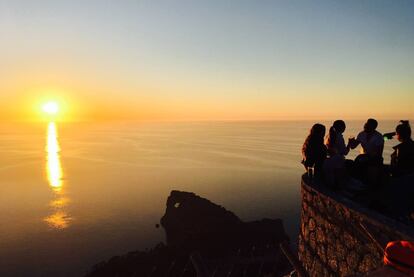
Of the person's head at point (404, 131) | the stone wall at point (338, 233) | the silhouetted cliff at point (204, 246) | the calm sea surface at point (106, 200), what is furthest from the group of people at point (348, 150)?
the calm sea surface at point (106, 200)

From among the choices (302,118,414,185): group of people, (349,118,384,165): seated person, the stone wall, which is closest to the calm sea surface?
the stone wall

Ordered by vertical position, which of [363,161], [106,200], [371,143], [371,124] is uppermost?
[371,124]

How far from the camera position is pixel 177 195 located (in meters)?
42.9

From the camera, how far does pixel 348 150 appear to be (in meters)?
8.66

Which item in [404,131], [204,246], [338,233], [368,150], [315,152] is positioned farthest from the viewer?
[204,246]

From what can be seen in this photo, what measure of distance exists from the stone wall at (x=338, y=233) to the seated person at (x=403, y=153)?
247 centimetres

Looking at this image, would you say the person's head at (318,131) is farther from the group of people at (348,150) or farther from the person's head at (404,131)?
the person's head at (404,131)

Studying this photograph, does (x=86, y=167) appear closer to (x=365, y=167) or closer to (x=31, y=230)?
(x=31, y=230)

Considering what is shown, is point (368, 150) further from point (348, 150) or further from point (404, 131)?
point (404, 131)

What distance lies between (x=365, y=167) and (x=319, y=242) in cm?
264

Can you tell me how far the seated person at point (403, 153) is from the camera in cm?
798

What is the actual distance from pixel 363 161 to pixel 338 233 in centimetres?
302

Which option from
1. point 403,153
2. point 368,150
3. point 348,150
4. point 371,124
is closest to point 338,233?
point 348,150

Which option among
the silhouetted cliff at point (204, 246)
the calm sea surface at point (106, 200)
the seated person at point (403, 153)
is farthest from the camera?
the calm sea surface at point (106, 200)
